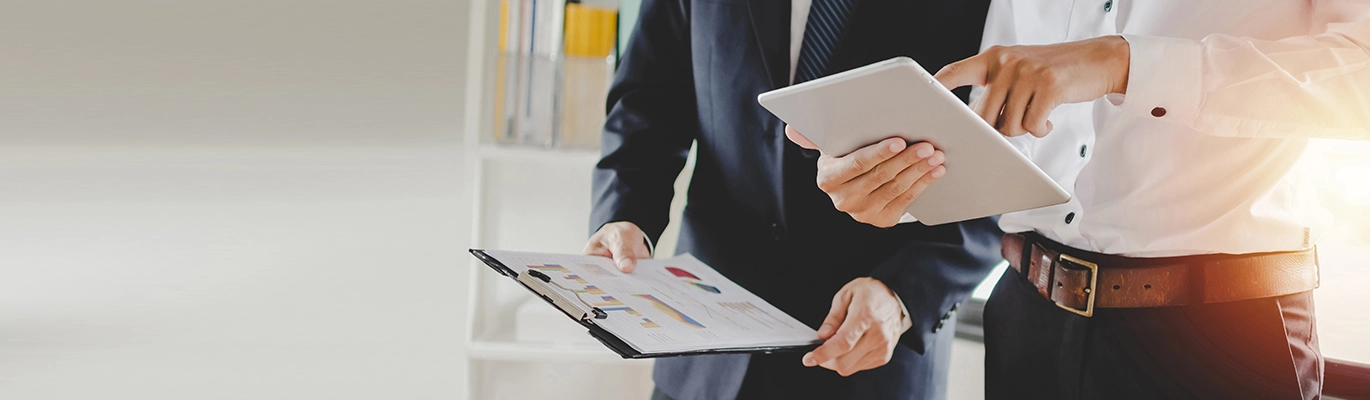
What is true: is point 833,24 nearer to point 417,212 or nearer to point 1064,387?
point 1064,387

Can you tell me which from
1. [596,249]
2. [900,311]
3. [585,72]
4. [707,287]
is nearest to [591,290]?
[707,287]

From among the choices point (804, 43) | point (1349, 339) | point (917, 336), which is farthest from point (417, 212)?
point (1349, 339)

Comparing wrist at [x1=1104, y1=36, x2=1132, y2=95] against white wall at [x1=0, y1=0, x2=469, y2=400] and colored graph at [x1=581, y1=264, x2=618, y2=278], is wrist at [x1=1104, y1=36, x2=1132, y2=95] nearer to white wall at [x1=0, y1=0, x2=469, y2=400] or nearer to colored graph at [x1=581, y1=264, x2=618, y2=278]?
colored graph at [x1=581, y1=264, x2=618, y2=278]

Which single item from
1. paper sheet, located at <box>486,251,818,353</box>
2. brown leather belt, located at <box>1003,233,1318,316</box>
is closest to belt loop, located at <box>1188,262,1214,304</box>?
brown leather belt, located at <box>1003,233,1318,316</box>

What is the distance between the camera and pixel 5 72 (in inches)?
34.1

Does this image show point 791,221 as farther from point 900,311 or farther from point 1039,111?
point 1039,111

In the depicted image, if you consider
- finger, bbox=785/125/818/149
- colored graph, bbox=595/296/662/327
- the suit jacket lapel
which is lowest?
colored graph, bbox=595/296/662/327

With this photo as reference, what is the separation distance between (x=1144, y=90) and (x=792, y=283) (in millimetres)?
530

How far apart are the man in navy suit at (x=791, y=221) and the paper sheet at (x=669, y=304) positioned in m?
0.06

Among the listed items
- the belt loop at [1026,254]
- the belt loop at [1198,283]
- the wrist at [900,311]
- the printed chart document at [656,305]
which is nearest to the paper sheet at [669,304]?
the printed chart document at [656,305]

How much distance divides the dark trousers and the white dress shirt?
6 centimetres

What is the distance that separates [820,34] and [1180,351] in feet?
1.81

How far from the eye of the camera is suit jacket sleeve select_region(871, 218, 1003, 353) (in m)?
0.91

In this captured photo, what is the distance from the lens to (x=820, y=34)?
3.23 ft
